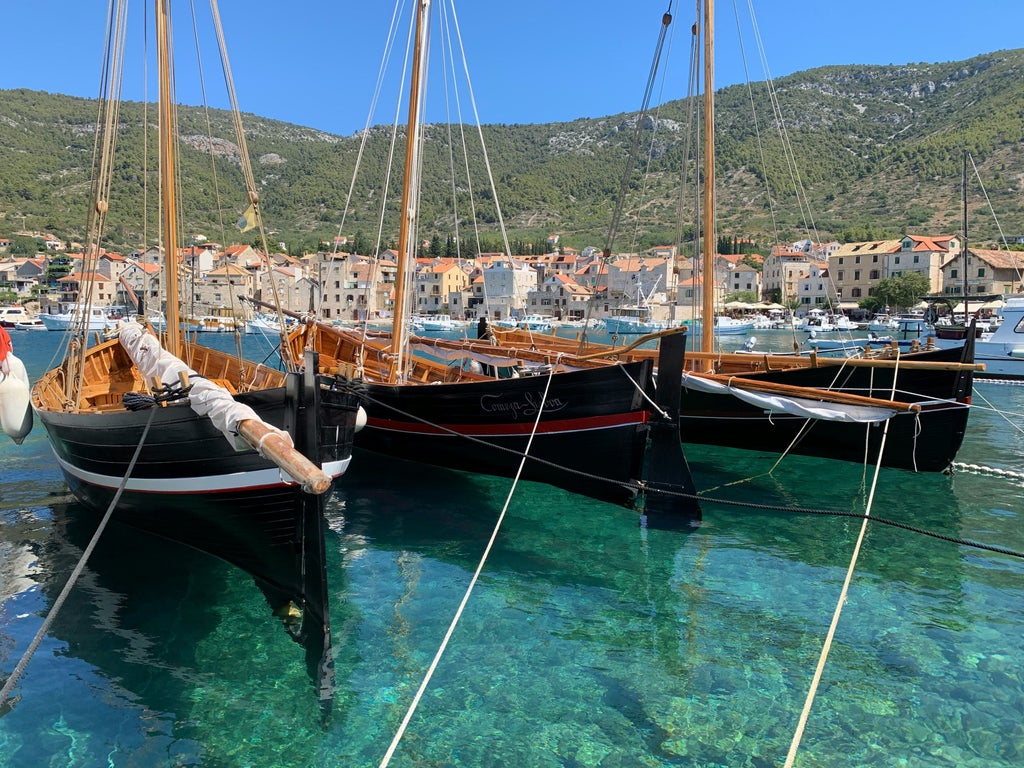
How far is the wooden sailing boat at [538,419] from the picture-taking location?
31.9 feet

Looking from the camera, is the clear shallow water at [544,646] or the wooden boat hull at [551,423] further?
the wooden boat hull at [551,423]

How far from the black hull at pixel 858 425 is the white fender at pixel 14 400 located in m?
11.6

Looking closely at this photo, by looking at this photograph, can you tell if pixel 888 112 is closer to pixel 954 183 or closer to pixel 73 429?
pixel 954 183

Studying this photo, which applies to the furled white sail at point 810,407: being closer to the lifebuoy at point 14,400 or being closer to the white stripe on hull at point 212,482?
the white stripe on hull at point 212,482

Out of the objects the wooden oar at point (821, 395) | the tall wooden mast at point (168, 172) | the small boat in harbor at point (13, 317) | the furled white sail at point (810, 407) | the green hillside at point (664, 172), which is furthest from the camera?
the green hillside at point (664, 172)

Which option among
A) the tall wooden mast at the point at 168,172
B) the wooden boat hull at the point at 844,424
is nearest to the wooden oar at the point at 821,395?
the wooden boat hull at the point at 844,424

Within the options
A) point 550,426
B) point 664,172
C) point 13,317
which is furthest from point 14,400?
point 664,172

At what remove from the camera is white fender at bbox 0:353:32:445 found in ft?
34.7

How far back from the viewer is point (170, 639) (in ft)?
21.7

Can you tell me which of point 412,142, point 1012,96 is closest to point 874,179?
point 1012,96

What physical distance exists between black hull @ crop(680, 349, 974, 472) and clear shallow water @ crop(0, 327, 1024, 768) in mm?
1902

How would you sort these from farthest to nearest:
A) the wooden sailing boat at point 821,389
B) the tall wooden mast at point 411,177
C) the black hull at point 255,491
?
the tall wooden mast at point 411,177, the wooden sailing boat at point 821,389, the black hull at point 255,491

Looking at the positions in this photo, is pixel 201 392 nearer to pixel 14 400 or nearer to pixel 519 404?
pixel 519 404

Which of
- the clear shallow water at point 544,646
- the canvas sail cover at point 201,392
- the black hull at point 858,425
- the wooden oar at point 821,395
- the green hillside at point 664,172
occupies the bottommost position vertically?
the clear shallow water at point 544,646
